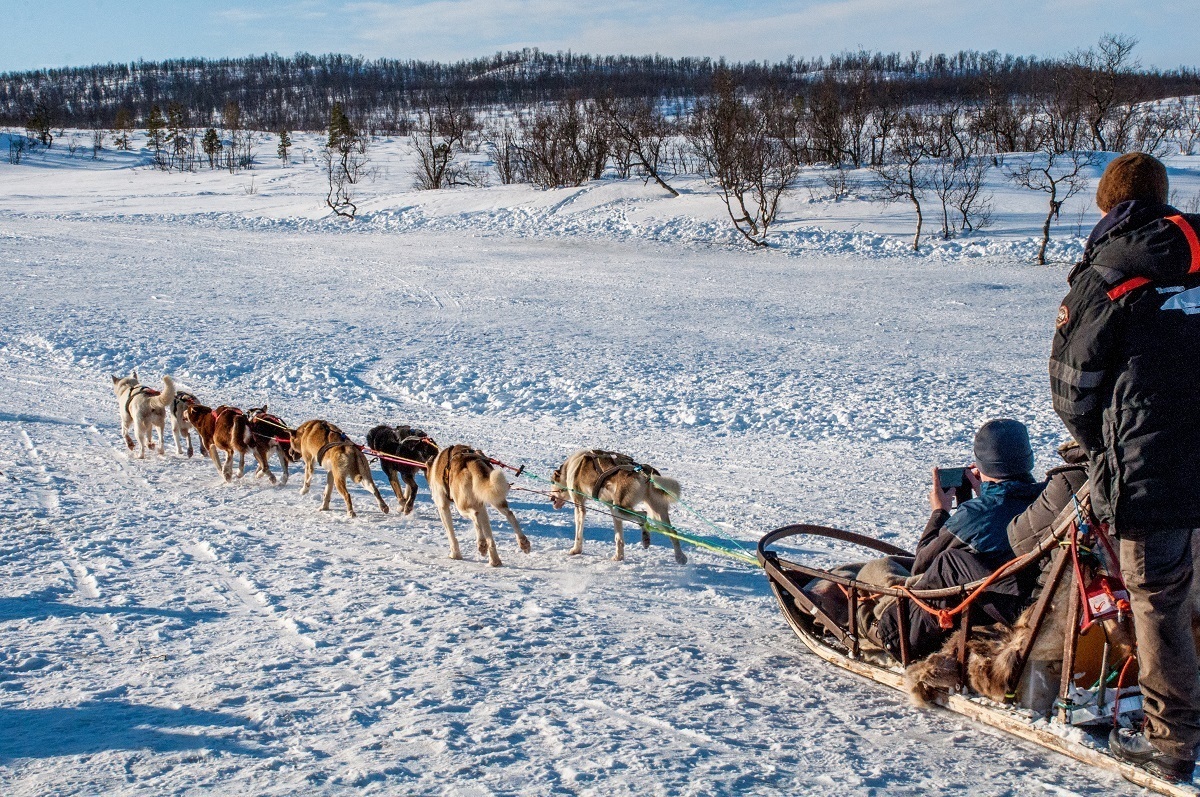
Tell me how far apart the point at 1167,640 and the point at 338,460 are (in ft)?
17.0

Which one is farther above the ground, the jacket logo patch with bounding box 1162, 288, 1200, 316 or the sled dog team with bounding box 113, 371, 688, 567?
the jacket logo patch with bounding box 1162, 288, 1200, 316

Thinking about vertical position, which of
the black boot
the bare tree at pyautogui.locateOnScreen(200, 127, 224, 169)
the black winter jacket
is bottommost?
the black boot

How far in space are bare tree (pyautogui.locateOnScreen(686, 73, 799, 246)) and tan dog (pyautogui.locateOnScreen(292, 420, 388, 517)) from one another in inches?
881

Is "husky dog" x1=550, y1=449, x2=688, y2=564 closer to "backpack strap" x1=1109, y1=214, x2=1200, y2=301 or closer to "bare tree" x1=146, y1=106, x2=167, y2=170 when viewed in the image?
"backpack strap" x1=1109, y1=214, x2=1200, y2=301

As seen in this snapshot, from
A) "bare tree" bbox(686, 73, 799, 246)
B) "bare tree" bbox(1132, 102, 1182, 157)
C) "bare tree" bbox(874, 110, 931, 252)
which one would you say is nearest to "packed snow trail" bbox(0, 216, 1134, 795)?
"bare tree" bbox(686, 73, 799, 246)

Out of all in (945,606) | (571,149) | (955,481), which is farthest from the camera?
(571,149)

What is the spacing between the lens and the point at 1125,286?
2578 millimetres

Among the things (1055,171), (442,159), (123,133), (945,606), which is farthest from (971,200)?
(123,133)

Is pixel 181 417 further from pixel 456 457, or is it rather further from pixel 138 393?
pixel 456 457

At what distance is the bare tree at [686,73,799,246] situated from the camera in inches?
1131

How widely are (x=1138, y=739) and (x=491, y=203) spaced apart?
113 feet

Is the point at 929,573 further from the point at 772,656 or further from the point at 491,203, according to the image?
the point at 491,203

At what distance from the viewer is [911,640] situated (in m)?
3.43

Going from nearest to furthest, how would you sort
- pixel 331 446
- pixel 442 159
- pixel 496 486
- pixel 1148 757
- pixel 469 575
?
pixel 1148 757 → pixel 469 575 → pixel 496 486 → pixel 331 446 → pixel 442 159
